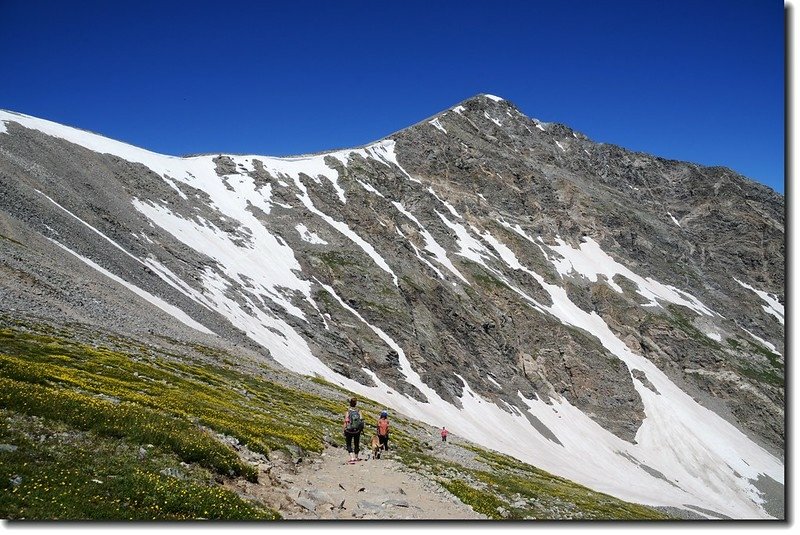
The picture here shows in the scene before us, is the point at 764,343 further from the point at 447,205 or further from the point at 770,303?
the point at 447,205

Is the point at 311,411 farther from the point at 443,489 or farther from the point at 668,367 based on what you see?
the point at 668,367

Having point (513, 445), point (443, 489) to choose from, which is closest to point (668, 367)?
point (513, 445)

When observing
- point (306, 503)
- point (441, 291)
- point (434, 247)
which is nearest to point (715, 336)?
point (434, 247)

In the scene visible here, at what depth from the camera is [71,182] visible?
Answer: 76.1 m

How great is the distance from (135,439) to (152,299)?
4617 cm

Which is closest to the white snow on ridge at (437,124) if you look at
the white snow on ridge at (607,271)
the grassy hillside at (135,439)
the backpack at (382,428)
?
the white snow on ridge at (607,271)

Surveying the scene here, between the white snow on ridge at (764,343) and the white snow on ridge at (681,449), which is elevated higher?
the white snow on ridge at (764,343)

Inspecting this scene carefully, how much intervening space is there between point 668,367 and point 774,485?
39.8m

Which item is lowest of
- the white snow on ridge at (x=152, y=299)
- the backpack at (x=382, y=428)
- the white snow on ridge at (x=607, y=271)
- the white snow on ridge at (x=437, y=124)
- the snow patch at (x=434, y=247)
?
the white snow on ridge at (x=152, y=299)

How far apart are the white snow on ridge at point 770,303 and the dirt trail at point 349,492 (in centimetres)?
20085

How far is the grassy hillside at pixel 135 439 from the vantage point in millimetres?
10688

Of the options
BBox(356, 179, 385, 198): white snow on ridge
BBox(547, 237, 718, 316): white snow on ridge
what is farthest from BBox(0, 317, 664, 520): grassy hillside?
BBox(547, 237, 718, 316): white snow on ridge

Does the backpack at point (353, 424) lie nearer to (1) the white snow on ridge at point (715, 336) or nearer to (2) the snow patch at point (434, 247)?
(2) the snow patch at point (434, 247)

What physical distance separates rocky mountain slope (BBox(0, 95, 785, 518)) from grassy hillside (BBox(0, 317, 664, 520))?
43.7ft
